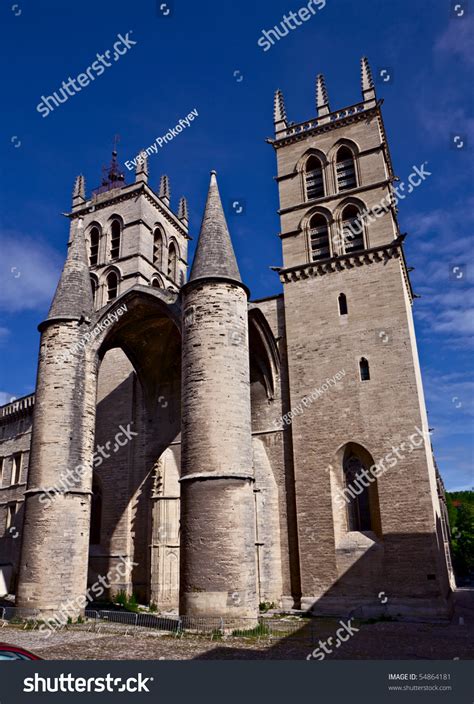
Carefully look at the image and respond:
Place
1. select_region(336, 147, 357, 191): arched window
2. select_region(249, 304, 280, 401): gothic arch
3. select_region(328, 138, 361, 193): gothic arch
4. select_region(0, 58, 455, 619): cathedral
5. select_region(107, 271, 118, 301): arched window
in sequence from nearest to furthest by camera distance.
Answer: select_region(0, 58, 455, 619): cathedral, select_region(249, 304, 280, 401): gothic arch, select_region(328, 138, 361, 193): gothic arch, select_region(336, 147, 357, 191): arched window, select_region(107, 271, 118, 301): arched window

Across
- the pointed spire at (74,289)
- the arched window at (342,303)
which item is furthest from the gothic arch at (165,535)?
the arched window at (342,303)

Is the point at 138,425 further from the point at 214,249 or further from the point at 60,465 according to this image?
the point at 214,249

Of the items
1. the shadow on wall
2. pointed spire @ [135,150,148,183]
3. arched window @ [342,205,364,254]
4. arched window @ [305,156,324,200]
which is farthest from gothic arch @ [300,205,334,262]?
pointed spire @ [135,150,148,183]

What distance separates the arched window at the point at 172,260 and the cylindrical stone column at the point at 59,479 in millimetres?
13108

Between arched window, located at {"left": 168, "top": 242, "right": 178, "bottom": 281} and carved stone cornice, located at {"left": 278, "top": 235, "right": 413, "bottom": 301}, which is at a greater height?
arched window, located at {"left": 168, "top": 242, "right": 178, "bottom": 281}

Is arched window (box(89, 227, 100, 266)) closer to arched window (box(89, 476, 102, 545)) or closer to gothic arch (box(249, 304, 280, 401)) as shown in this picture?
arched window (box(89, 476, 102, 545))

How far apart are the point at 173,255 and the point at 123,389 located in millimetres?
10749

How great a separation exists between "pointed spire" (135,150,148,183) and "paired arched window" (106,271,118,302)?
540 centimetres

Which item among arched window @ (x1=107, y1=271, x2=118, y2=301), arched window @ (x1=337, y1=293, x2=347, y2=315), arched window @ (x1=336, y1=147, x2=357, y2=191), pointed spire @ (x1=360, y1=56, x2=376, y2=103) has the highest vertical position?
pointed spire @ (x1=360, y1=56, x2=376, y2=103)

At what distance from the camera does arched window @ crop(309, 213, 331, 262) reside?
2055cm

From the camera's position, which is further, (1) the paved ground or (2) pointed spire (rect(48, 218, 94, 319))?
(2) pointed spire (rect(48, 218, 94, 319))

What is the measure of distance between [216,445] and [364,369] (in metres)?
6.52

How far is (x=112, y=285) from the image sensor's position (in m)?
27.4

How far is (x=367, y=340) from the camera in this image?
18234 mm
